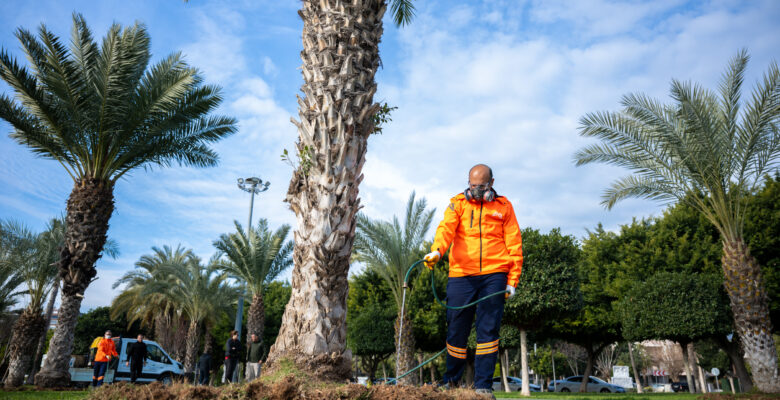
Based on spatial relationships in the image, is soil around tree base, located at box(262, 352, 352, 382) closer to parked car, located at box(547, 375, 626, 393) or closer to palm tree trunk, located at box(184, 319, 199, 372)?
palm tree trunk, located at box(184, 319, 199, 372)

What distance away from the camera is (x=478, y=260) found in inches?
173

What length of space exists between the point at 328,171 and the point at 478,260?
62.7 inches

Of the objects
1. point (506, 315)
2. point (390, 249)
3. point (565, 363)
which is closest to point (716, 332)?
point (506, 315)

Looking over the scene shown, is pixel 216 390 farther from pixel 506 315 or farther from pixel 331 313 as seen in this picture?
pixel 506 315

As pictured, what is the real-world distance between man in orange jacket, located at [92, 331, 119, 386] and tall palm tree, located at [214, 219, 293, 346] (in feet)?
29.3

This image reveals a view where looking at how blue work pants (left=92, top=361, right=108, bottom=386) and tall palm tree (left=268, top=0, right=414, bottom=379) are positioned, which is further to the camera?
blue work pants (left=92, top=361, right=108, bottom=386)

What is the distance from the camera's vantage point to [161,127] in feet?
41.4

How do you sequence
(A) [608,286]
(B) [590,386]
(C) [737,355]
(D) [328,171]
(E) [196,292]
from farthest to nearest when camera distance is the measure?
(B) [590,386]
(E) [196,292]
(A) [608,286]
(C) [737,355]
(D) [328,171]

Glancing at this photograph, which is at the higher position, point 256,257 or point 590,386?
point 256,257

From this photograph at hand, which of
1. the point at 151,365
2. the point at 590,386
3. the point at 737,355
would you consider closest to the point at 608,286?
the point at 737,355

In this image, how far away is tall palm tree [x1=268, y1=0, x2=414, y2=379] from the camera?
385cm

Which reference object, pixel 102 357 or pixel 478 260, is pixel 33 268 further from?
pixel 478 260

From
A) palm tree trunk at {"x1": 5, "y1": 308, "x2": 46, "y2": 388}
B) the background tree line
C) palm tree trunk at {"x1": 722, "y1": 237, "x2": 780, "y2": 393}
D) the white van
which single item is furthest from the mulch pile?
the white van

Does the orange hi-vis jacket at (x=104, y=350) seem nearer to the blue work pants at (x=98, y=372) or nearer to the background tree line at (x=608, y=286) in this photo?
the blue work pants at (x=98, y=372)
